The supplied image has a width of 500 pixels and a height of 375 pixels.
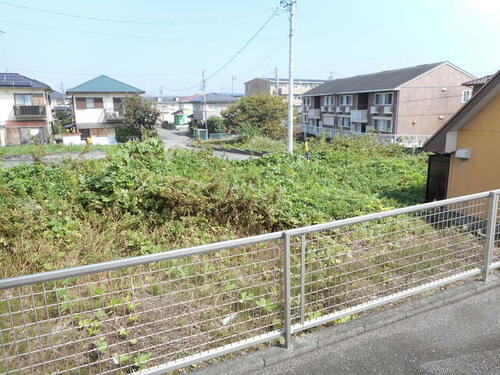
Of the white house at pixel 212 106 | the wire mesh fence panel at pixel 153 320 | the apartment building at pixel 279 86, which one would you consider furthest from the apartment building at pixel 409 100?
the wire mesh fence panel at pixel 153 320

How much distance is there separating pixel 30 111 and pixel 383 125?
Result: 28.5 m

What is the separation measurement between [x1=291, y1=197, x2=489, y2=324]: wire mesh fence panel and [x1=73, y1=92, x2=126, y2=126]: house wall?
31.7 m

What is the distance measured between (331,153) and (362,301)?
12.6m

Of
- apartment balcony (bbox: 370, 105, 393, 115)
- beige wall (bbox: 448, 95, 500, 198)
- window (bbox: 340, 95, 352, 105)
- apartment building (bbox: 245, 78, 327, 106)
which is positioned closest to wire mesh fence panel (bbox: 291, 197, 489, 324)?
beige wall (bbox: 448, 95, 500, 198)

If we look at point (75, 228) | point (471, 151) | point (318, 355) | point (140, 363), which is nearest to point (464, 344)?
point (318, 355)

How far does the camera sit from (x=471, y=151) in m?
6.75

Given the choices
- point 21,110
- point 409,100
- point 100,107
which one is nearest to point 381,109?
point 409,100

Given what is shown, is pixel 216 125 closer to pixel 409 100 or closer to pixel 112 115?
pixel 112 115

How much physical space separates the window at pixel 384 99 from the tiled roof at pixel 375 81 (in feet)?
2.37

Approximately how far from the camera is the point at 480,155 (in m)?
6.61

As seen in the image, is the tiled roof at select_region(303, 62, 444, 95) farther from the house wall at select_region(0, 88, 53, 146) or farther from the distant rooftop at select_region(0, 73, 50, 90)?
the house wall at select_region(0, 88, 53, 146)

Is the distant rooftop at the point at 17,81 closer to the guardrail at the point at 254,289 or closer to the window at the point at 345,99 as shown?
the window at the point at 345,99

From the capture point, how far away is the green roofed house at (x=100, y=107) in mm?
30250

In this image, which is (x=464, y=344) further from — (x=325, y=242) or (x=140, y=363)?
(x=140, y=363)
